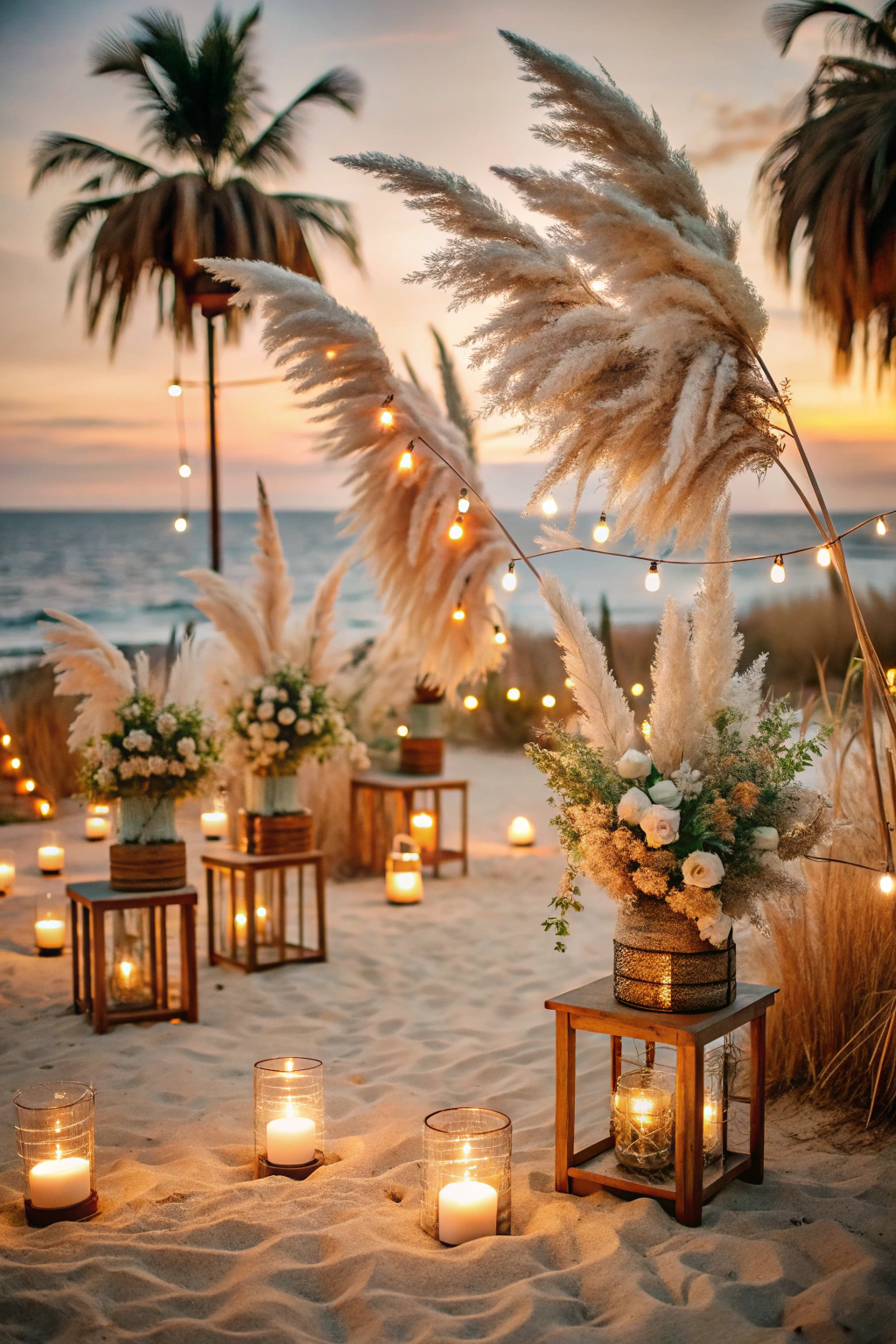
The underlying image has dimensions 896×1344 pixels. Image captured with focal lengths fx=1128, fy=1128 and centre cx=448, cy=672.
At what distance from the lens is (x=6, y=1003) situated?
361 cm

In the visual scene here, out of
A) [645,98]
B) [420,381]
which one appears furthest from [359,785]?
[645,98]

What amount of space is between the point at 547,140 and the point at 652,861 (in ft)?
4.89

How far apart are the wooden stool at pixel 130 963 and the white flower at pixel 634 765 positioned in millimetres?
1884

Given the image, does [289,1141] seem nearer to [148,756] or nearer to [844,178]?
[148,756]

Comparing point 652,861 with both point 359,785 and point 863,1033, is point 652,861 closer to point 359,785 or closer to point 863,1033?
point 863,1033

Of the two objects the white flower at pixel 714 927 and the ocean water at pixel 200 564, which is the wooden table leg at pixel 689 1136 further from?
the ocean water at pixel 200 564

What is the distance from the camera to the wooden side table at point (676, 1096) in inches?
80.7

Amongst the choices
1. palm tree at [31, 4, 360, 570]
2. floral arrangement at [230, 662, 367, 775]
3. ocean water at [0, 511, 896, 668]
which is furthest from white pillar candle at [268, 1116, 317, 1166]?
ocean water at [0, 511, 896, 668]

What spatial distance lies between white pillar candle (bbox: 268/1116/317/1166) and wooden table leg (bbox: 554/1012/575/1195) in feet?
1.75

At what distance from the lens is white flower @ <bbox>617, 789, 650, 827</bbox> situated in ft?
6.63

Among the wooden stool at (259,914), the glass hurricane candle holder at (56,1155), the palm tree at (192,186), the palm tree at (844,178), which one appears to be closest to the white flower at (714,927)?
the glass hurricane candle holder at (56,1155)

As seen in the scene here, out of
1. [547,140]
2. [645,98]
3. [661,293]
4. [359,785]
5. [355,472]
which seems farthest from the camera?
[645,98]

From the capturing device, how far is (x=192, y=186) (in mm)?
6141

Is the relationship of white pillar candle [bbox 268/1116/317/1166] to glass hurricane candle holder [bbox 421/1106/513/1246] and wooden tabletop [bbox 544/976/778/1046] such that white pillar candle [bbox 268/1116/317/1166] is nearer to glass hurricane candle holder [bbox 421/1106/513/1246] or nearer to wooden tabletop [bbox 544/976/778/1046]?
glass hurricane candle holder [bbox 421/1106/513/1246]
